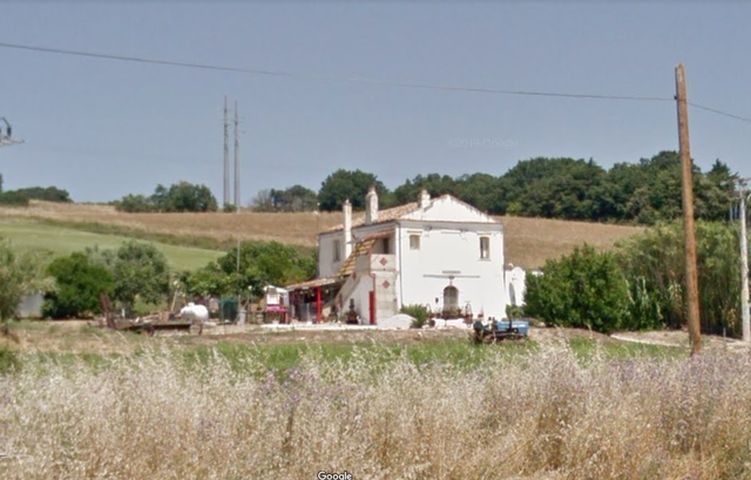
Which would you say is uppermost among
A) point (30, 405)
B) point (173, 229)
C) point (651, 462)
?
point (173, 229)

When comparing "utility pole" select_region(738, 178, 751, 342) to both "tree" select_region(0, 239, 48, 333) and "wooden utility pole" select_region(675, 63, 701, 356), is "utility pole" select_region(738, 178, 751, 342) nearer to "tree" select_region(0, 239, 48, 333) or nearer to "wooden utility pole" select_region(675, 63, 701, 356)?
"wooden utility pole" select_region(675, 63, 701, 356)

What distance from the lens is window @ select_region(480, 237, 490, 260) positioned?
55.9 meters

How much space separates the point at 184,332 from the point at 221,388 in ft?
103

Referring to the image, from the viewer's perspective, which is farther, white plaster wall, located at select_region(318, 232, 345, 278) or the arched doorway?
white plaster wall, located at select_region(318, 232, 345, 278)

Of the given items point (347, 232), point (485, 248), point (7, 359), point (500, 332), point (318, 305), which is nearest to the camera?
point (7, 359)

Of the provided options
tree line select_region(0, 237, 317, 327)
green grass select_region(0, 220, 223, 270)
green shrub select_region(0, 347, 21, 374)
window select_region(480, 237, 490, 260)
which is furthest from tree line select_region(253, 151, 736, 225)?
green shrub select_region(0, 347, 21, 374)

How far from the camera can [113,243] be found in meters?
83.5

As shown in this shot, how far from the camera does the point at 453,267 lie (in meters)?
54.9

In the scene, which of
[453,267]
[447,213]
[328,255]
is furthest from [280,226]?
[453,267]

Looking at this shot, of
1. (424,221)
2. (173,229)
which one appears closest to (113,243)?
(173,229)

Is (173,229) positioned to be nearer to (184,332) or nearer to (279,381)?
(184,332)

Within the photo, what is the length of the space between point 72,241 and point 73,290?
90.1 feet

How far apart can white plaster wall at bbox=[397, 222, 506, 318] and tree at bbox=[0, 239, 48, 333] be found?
59.0 ft

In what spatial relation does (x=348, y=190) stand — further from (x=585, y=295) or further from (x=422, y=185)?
(x=585, y=295)
